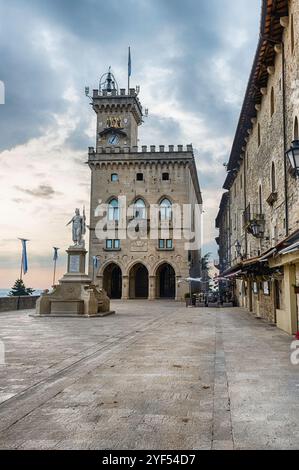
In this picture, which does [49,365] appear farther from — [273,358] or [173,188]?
[173,188]

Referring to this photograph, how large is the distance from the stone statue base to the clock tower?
28.9m

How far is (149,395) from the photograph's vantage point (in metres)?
5.62

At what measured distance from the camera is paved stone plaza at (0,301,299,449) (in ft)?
13.2

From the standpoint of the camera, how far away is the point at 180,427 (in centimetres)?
432

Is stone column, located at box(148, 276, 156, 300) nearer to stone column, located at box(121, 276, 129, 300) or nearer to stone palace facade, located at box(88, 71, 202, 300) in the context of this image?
stone palace facade, located at box(88, 71, 202, 300)

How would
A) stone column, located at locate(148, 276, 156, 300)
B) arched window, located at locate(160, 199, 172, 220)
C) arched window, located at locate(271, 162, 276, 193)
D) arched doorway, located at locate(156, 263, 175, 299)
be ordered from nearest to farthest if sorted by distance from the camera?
arched window, located at locate(271, 162, 276, 193)
stone column, located at locate(148, 276, 156, 300)
arched window, located at locate(160, 199, 172, 220)
arched doorway, located at locate(156, 263, 175, 299)

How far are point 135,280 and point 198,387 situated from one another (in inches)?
1582

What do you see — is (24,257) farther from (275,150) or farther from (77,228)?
(275,150)

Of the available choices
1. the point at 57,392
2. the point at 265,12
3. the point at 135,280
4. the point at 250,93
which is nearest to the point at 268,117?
the point at 250,93

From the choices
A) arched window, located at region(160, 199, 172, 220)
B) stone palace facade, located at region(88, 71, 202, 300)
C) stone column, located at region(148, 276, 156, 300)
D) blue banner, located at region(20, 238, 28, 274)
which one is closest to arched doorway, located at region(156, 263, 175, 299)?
stone palace facade, located at region(88, 71, 202, 300)

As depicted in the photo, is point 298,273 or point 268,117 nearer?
point 298,273

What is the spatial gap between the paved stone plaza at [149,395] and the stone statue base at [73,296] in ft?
28.0

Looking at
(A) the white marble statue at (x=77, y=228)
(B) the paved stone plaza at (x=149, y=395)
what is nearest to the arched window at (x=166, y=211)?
(A) the white marble statue at (x=77, y=228)
